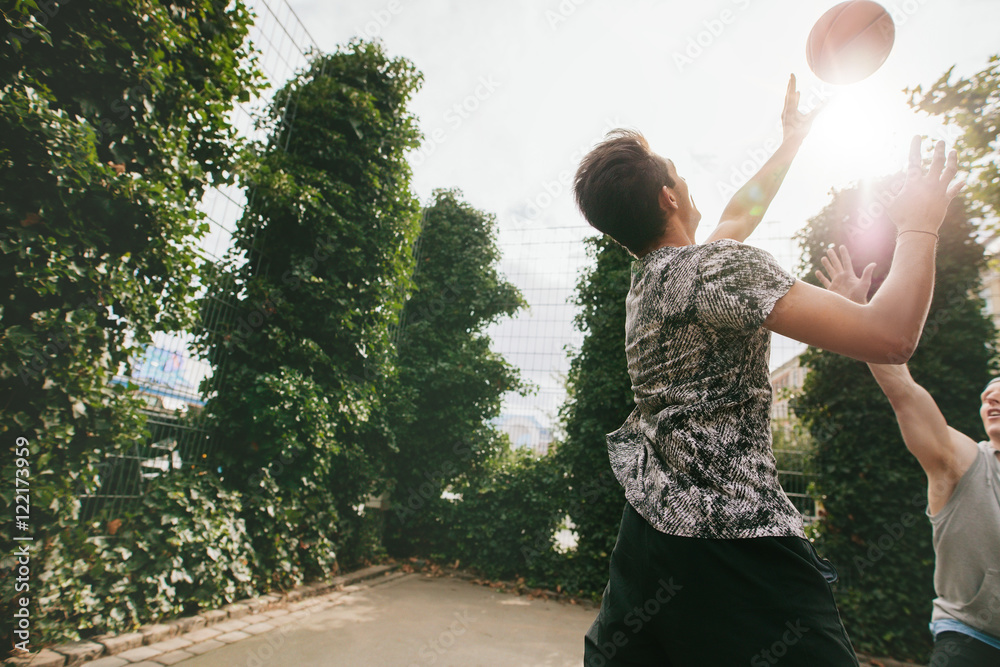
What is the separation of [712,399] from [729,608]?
43 centimetres

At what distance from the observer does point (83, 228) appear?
316cm

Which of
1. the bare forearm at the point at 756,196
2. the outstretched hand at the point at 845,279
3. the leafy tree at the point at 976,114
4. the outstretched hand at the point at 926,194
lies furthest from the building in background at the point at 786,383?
the outstretched hand at the point at 926,194

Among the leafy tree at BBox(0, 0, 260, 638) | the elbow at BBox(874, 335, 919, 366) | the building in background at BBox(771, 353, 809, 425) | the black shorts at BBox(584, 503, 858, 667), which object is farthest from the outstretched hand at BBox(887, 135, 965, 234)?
the building in background at BBox(771, 353, 809, 425)

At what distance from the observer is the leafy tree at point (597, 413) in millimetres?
6660

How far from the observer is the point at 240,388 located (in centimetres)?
503

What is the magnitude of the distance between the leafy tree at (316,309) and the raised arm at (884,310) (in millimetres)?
4806

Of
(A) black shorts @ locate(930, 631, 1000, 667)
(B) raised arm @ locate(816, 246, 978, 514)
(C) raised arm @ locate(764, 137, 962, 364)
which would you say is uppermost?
(C) raised arm @ locate(764, 137, 962, 364)

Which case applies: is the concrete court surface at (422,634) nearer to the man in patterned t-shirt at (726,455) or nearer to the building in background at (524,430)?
the building in background at (524,430)

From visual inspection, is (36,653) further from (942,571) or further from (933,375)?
(933,375)

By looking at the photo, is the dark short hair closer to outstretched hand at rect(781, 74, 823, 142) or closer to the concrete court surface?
outstretched hand at rect(781, 74, 823, 142)

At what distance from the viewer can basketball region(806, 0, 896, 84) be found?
2697mm

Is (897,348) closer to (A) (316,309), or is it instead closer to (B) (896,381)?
(B) (896,381)

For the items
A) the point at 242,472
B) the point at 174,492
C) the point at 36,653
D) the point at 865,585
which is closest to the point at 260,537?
the point at 242,472

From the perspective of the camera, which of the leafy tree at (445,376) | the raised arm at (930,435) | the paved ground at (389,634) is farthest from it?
the leafy tree at (445,376)
